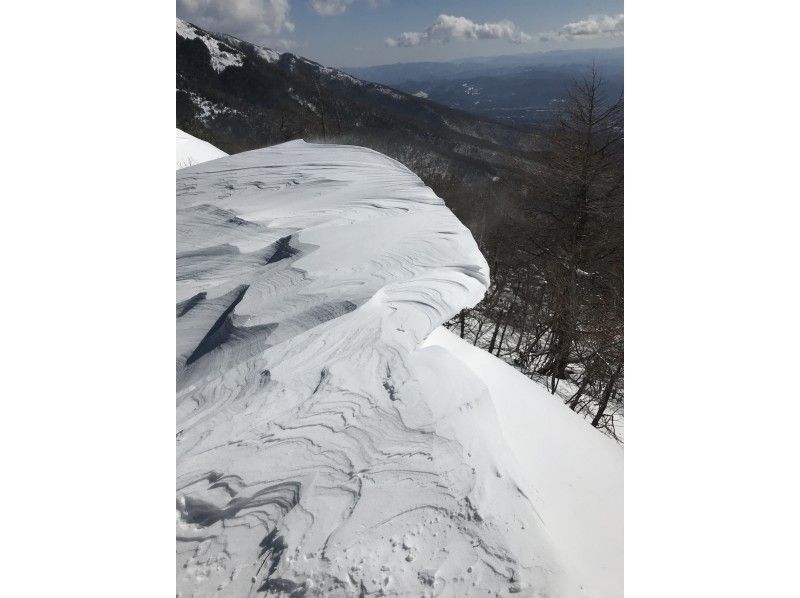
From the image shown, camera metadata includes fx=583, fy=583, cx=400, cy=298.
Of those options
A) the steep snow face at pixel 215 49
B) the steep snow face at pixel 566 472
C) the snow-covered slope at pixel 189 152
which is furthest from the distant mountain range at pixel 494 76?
the snow-covered slope at pixel 189 152

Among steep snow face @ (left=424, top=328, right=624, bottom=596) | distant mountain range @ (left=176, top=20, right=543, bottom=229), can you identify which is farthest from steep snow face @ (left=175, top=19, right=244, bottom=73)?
steep snow face @ (left=424, top=328, right=624, bottom=596)

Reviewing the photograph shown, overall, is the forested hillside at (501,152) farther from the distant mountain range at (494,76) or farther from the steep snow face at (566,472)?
the steep snow face at (566,472)

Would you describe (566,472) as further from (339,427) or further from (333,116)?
(333,116)

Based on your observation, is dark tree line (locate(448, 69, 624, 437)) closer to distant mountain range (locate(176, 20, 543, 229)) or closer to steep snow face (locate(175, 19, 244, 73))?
distant mountain range (locate(176, 20, 543, 229))
